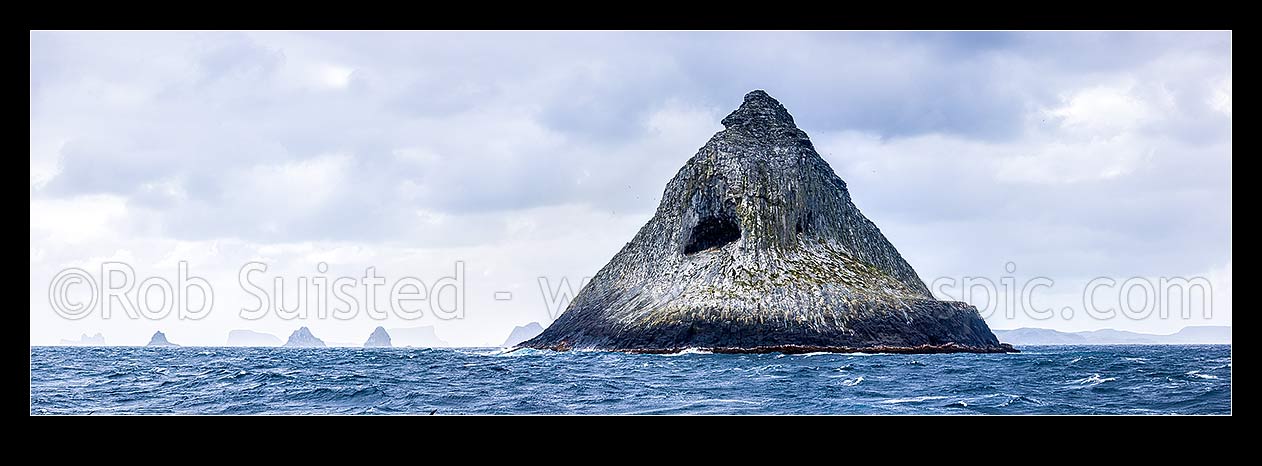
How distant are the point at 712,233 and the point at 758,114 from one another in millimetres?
23208

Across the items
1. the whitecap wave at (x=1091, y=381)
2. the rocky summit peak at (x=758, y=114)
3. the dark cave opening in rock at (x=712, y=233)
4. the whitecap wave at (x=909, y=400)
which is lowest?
the whitecap wave at (x=1091, y=381)

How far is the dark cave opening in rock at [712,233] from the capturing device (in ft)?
339

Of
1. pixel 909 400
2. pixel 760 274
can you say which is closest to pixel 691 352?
pixel 760 274

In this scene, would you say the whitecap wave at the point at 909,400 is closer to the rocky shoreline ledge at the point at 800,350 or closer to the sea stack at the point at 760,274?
the rocky shoreline ledge at the point at 800,350

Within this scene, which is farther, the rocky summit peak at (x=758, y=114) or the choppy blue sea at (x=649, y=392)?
the rocky summit peak at (x=758, y=114)

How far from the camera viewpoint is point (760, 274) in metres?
94.6

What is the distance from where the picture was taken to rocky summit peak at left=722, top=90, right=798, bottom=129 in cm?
11881

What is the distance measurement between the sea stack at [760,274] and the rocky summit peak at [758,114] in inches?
8.7

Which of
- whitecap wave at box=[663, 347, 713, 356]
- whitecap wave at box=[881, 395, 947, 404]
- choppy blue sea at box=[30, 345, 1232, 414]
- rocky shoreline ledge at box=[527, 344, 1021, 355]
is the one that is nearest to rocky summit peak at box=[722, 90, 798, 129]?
rocky shoreline ledge at box=[527, 344, 1021, 355]

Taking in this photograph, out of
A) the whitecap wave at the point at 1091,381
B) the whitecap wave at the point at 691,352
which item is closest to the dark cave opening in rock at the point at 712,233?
the whitecap wave at the point at 691,352

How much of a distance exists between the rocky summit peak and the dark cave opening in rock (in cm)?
1868
